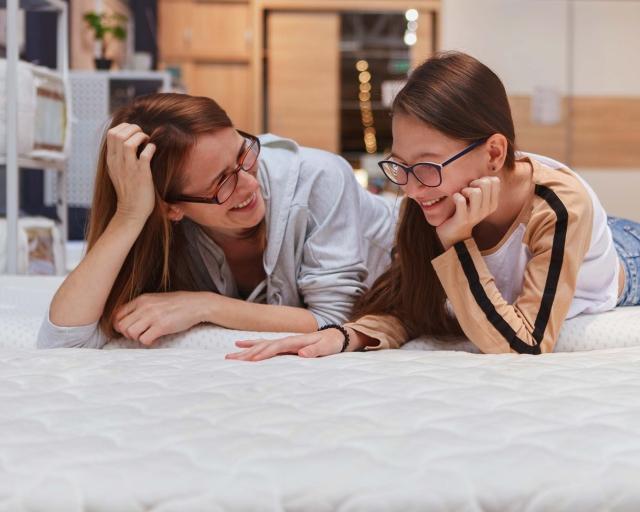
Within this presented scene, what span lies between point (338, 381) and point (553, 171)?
590mm

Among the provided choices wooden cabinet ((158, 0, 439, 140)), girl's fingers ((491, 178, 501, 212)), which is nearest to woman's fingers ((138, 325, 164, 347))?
girl's fingers ((491, 178, 501, 212))

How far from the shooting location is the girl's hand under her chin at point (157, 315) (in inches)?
55.6

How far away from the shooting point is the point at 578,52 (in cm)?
501

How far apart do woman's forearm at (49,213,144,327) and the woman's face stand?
4.2 inches

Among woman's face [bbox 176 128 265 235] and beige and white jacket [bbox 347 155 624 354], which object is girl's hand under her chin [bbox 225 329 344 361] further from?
woman's face [bbox 176 128 265 235]

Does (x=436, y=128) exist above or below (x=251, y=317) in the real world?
above

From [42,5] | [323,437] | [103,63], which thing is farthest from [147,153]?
[103,63]

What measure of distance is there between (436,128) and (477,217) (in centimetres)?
15

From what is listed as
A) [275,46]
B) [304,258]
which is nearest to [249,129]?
[275,46]

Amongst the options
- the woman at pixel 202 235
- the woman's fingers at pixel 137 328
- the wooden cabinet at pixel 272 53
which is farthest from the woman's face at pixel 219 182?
the wooden cabinet at pixel 272 53

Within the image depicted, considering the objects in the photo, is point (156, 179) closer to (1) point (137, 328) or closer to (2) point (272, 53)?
(1) point (137, 328)

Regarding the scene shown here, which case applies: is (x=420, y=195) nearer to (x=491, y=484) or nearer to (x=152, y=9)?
(x=491, y=484)

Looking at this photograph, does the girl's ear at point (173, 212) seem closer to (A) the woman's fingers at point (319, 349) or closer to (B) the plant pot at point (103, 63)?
(A) the woman's fingers at point (319, 349)

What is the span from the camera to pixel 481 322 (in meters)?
1.29
